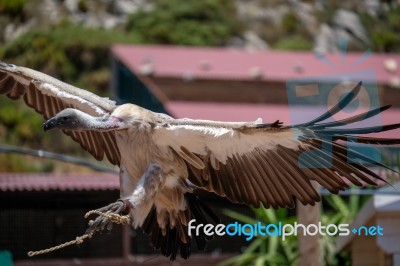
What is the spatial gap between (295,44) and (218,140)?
54.4 m

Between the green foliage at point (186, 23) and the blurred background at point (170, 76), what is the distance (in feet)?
0.19

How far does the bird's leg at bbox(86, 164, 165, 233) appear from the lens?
8.71 metres

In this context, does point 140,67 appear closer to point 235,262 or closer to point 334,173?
point 235,262

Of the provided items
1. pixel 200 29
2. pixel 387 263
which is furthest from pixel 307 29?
pixel 387 263

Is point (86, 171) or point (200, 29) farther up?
point (200, 29)

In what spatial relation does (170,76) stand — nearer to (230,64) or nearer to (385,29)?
(230,64)

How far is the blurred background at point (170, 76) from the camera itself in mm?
19266

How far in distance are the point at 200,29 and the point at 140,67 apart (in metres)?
29.9

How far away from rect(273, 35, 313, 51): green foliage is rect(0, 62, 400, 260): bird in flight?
52.4 meters

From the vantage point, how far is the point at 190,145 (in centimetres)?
933

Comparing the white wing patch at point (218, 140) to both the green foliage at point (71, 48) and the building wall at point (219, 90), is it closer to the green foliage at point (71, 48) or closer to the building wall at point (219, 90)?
the building wall at point (219, 90)

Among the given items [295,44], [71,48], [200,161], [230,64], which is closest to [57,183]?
[200,161]

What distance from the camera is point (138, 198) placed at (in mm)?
9141

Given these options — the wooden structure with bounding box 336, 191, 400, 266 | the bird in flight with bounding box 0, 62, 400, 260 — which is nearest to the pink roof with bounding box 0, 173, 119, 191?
the wooden structure with bounding box 336, 191, 400, 266
